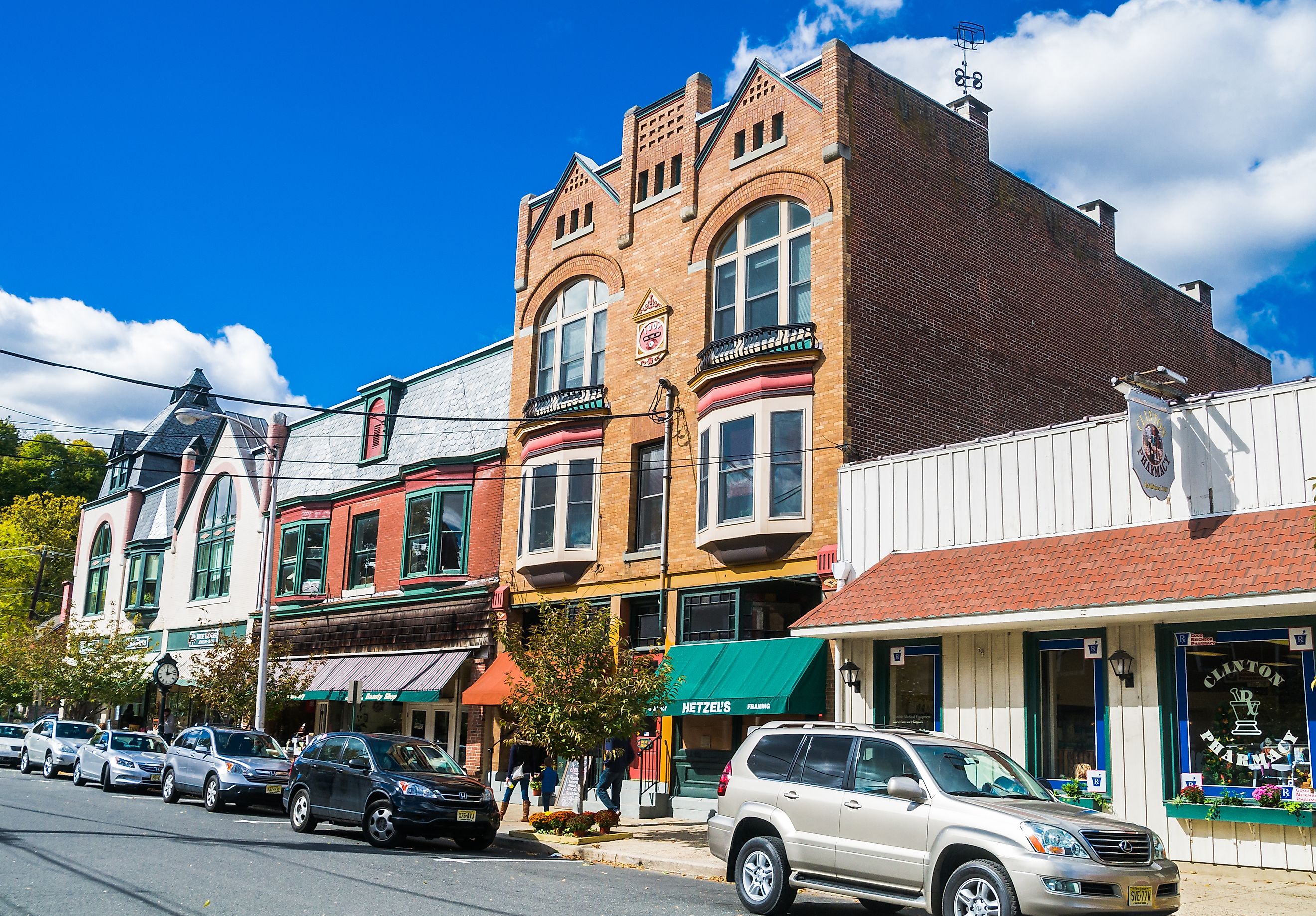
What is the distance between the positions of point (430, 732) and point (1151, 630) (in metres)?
19.7

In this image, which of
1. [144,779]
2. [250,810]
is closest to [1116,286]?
[250,810]

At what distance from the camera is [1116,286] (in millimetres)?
28594

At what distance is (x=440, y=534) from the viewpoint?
29531 millimetres

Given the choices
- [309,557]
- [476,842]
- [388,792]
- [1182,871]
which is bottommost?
[476,842]

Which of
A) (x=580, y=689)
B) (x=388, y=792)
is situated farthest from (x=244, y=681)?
(x=388, y=792)

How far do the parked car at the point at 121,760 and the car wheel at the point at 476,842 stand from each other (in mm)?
10970

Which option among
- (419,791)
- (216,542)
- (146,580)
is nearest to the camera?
(419,791)

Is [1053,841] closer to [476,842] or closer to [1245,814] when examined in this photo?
[1245,814]

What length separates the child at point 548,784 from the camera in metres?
20.2

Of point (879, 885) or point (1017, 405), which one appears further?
point (1017, 405)

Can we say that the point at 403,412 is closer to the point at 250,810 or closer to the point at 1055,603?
the point at 250,810

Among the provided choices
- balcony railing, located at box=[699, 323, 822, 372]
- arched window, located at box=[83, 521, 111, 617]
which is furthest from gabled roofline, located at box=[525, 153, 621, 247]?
arched window, located at box=[83, 521, 111, 617]

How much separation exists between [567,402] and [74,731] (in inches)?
704

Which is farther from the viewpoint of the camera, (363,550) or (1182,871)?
(363,550)
